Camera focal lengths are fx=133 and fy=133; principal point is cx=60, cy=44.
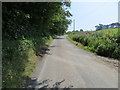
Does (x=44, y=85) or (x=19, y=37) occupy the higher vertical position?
(x=19, y=37)

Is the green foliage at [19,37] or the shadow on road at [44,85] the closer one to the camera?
the shadow on road at [44,85]

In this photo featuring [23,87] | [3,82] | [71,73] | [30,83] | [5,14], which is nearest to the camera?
[3,82]

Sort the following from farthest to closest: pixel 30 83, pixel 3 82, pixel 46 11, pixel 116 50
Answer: pixel 46 11, pixel 116 50, pixel 30 83, pixel 3 82

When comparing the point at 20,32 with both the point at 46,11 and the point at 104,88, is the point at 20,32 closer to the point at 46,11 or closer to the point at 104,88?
the point at 46,11

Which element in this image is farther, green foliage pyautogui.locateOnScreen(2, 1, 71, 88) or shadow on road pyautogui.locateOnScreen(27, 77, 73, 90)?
green foliage pyautogui.locateOnScreen(2, 1, 71, 88)

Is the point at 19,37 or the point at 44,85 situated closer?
the point at 44,85

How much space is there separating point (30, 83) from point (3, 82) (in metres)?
1.04

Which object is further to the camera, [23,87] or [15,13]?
[15,13]

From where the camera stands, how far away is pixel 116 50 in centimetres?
1091

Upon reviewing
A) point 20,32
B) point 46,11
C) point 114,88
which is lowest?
point 114,88

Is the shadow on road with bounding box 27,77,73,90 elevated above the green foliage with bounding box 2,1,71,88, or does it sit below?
below

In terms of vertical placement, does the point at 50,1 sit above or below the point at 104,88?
above

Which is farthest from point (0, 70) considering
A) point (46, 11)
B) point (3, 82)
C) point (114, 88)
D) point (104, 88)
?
point (46, 11)

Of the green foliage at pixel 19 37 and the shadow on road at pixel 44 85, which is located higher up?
the green foliage at pixel 19 37
